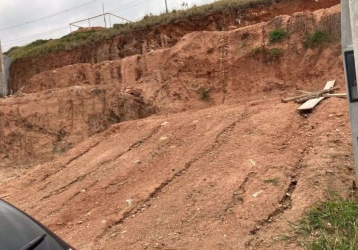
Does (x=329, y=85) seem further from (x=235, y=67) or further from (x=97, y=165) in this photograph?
(x=97, y=165)

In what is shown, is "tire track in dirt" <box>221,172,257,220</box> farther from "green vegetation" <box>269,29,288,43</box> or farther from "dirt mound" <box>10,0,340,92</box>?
"dirt mound" <box>10,0,340,92</box>

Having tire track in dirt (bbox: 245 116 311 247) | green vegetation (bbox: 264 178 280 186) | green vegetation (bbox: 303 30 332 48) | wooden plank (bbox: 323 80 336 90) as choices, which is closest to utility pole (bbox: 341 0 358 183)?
tire track in dirt (bbox: 245 116 311 247)

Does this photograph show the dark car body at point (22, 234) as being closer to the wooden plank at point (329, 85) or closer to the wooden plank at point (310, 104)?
the wooden plank at point (310, 104)

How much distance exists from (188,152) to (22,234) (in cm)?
574

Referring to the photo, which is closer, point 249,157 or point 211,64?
point 249,157

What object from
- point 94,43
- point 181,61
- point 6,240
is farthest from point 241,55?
point 94,43

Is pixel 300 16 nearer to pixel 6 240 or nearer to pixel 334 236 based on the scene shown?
pixel 334 236

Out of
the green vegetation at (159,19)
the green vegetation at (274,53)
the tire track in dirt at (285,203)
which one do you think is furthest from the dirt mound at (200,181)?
the green vegetation at (159,19)

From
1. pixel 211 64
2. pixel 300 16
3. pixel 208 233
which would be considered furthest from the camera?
pixel 211 64

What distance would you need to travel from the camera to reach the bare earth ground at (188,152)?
5543 millimetres

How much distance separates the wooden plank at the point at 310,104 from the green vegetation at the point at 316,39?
323cm

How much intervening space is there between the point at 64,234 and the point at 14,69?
2242cm

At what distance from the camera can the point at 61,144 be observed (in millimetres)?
11938

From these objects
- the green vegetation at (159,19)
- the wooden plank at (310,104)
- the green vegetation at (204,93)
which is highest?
the green vegetation at (159,19)
